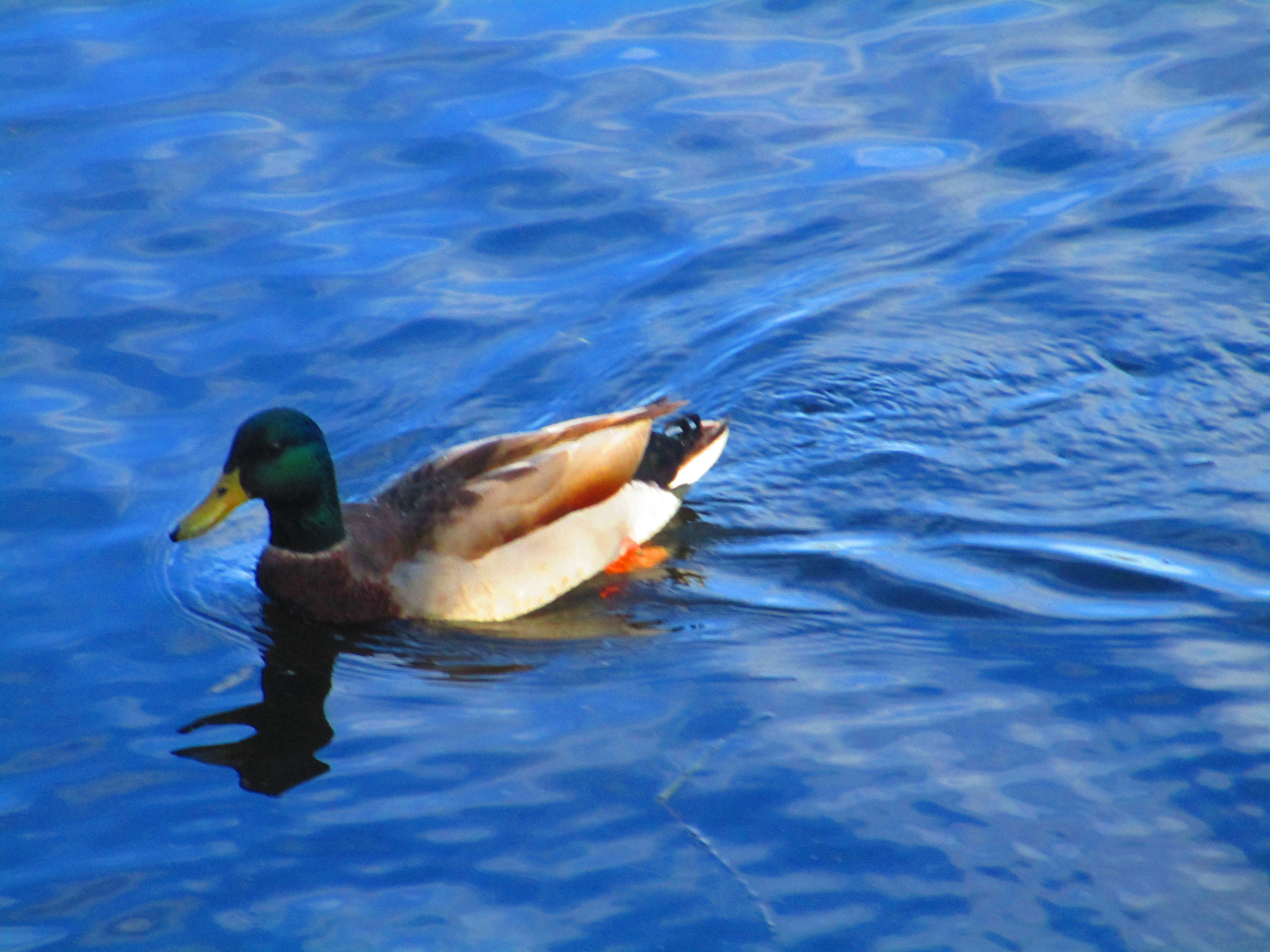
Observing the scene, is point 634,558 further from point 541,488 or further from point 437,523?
point 437,523

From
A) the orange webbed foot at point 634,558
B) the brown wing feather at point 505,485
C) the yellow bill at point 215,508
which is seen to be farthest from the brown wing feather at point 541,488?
the yellow bill at point 215,508

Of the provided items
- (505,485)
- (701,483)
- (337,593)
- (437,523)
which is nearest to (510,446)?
(505,485)

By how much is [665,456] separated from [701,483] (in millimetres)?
409

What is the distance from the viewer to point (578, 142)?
34.6 ft

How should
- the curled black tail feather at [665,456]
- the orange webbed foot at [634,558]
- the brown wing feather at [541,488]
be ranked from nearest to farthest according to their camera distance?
the brown wing feather at [541,488]
the orange webbed foot at [634,558]
the curled black tail feather at [665,456]

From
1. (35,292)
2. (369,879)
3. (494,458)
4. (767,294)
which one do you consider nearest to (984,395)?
(767,294)

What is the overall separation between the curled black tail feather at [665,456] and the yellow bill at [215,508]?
201cm

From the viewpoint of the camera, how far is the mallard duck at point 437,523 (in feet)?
21.6

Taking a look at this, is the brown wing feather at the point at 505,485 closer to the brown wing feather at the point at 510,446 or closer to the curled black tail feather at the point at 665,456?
the brown wing feather at the point at 510,446

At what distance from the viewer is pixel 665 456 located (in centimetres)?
760

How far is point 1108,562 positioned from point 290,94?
6.92 metres

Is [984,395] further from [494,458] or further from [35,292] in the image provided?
[35,292]

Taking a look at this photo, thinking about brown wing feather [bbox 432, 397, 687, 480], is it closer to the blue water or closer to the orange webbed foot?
the orange webbed foot

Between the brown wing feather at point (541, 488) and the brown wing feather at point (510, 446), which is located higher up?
the brown wing feather at point (510, 446)
